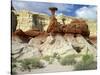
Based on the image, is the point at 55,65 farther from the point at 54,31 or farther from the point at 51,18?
the point at 51,18

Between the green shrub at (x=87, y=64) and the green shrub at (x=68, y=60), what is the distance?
Result: 7 centimetres

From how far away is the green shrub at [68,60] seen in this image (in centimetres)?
212

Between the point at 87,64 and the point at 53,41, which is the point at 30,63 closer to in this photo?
the point at 53,41

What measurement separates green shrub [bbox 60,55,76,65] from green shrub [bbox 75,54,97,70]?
0.22ft

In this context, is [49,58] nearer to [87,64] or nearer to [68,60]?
[68,60]

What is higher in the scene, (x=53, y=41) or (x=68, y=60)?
(x=53, y=41)

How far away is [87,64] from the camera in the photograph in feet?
7.25

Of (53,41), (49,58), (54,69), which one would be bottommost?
(54,69)

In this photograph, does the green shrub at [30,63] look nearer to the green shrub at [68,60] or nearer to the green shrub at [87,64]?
the green shrub at [68,60]

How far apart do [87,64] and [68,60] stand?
24 centimetres

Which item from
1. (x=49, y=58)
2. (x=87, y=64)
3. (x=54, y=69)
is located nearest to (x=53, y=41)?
(x=49, y=58)

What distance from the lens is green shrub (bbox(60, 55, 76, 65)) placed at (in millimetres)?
2121

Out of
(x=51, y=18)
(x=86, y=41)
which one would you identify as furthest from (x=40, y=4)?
(x=86, y=41)

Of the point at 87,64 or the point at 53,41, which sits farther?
the point at 87,64
